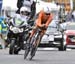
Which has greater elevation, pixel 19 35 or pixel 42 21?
pixel 42 21

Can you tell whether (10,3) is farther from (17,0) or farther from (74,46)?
(74,46)

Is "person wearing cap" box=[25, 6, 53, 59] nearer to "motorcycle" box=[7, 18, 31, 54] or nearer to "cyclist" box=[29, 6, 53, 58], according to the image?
"cyclist" box=[29, 6, 53, 58]

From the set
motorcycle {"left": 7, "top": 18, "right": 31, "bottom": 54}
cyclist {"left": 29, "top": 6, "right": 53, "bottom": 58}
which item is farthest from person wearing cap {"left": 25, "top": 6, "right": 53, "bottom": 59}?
motorcycle {"left": 7, "top": 18, "right": 31, "bottom": 54}

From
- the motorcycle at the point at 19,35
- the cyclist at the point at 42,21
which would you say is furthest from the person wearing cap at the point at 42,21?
the motorcycle at the point at 19,35

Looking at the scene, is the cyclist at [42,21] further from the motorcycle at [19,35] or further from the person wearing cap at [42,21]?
the motorcycle at [19,35]

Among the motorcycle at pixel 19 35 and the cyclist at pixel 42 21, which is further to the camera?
the motorcycle at pixel 19 35

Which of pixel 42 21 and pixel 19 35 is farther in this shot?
pixel 19 35

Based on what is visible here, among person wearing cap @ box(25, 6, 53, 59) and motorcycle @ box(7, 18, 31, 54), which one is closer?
person wearing cap @ box(25, 6, 53, 59)

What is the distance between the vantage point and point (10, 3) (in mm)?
41844

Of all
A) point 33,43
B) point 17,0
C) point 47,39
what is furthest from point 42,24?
point 17,0

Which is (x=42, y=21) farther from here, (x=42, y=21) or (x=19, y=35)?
(x=19, y=35)

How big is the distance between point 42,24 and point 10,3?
24.8 meters

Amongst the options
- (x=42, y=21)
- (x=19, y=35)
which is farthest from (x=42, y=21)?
(x=19, y=35)

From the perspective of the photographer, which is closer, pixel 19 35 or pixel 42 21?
pixel 42 21
